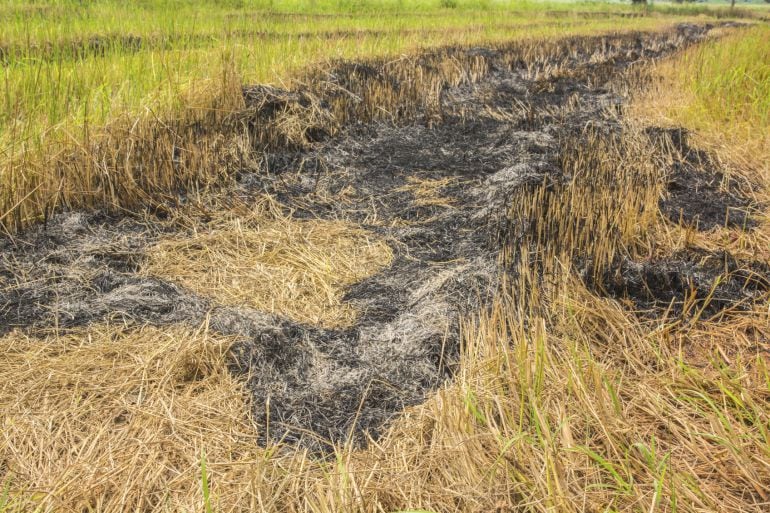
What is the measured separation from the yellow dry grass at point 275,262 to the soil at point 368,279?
10cm

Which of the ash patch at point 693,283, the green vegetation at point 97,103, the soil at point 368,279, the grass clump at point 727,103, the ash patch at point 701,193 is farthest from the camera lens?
the grass clump at point 727,103

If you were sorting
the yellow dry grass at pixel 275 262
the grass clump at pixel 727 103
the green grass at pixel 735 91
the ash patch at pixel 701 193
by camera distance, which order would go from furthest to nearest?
the green grass at pixel 735 91 → the grass clump at pixel 727 103 → the ash patch at pixel 701 193 → the yellow dry grass at pixel 275 262

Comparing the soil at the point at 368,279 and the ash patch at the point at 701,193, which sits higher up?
the ash patch at the point at 701,193

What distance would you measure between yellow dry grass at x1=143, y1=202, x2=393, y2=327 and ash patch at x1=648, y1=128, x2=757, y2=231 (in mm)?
1679

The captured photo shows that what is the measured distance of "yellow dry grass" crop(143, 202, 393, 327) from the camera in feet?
8.46

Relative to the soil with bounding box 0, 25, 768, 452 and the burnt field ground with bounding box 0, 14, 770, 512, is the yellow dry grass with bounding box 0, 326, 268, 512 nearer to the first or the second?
the burnt field ground with bounding box 0, 14, 770, 512

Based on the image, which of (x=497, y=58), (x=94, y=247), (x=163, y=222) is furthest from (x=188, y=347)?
(x=497, y=58)

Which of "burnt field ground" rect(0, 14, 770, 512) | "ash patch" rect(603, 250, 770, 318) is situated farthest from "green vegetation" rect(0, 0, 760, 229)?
"ash patch" rect(603, 250, 770, 318)

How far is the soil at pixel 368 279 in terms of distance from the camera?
2010 mm

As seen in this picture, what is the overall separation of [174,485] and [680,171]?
3.72 metres

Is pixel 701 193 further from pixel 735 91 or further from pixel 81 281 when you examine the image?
pixel 81 281

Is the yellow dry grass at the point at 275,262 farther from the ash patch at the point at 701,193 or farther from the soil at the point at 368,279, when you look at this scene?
the ash patch at the point at 701,193

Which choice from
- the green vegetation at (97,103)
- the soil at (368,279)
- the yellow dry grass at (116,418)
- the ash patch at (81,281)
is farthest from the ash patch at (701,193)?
the green vegetation at (97,103)

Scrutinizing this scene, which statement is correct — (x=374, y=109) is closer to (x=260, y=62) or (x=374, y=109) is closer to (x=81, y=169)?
(x=260, y=62)
